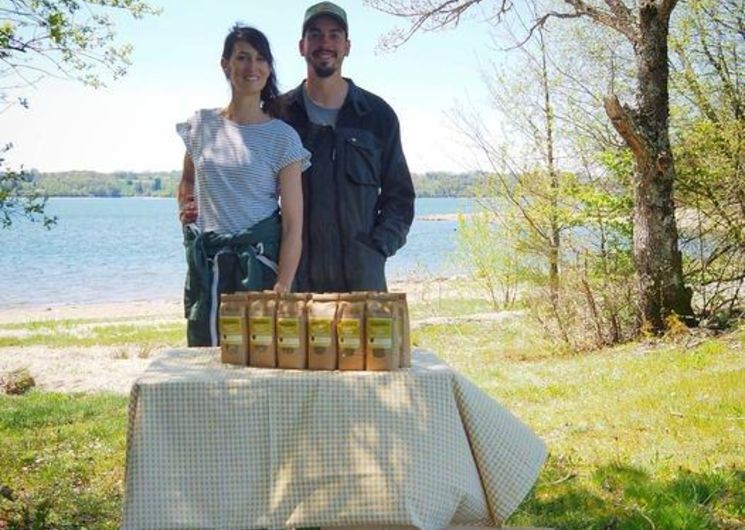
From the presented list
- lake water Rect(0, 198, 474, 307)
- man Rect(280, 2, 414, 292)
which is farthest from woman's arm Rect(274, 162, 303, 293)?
lake water Rect(0, 198, 474, 307)

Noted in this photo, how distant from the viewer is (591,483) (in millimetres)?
4754

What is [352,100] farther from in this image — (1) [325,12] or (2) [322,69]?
(1) [325,12]

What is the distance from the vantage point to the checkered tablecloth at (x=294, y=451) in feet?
8.05

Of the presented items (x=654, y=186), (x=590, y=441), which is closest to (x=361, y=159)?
(x=590, y=441)

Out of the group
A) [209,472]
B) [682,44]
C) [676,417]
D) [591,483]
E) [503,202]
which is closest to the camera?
[209,472]

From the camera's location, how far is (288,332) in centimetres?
267

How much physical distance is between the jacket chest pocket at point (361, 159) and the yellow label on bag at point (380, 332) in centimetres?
93

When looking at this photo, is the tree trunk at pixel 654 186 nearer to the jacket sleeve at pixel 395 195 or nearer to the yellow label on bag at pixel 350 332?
the jacket sleeve at pixel 395 195

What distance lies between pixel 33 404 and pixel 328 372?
6816 millimetres

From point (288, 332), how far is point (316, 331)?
0.08 metres

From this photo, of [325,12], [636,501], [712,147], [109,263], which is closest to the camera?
[325,12]

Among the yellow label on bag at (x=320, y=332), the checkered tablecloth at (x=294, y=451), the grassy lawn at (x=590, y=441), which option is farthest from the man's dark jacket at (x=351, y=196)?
the grassy lawn at (x=590, y=441)

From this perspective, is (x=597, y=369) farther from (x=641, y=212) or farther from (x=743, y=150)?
(x=743, y=150)

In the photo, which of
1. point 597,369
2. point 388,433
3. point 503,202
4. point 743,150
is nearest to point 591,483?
point 388,433
